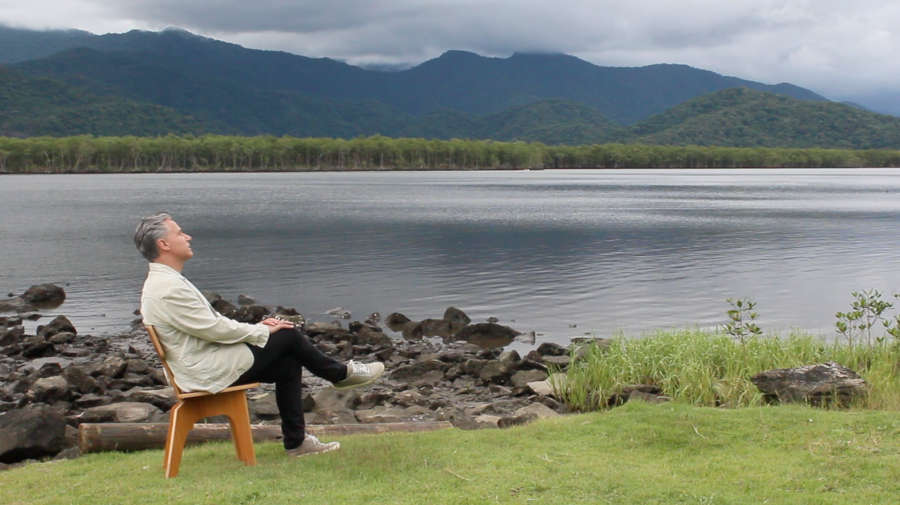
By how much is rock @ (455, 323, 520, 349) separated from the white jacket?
1369cm

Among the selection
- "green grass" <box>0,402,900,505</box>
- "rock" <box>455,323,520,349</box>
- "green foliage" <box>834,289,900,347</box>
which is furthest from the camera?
"rock" <box>455,323,520,349</box>

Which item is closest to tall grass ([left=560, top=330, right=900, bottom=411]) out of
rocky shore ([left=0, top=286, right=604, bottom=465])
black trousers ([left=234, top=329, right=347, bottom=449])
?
rocky shore ([left=0, top=286, right=604, bottom=465])

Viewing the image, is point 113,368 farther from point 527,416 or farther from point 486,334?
point 527,416

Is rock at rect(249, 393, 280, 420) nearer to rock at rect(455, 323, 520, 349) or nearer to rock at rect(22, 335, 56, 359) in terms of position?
rock at rect(455, 323, 520, 349)

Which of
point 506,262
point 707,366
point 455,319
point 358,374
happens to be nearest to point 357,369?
point 358,374

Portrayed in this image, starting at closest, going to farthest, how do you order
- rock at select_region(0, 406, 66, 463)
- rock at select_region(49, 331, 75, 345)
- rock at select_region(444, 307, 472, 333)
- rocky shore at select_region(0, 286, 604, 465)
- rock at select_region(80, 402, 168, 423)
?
rock at select_region(0, 406, 66, 463)
rocky shore at select_region(0, 286, 604, 465)
rock at select_region(80, 402, 168, 423)
rock at select_region(49, 331, 75, 345)
rock at select_region(444, 307, 472, 333)

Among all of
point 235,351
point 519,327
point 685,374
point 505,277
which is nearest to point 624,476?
point 235,351

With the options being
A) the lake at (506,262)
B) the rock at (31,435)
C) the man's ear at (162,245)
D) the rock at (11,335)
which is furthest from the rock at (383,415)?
the rock at (11,335)

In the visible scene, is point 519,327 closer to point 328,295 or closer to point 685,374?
point 328,295

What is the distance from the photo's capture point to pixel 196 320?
7.43m

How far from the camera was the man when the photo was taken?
7.43m

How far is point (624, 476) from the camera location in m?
7.14

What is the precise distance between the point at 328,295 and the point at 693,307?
12.4m

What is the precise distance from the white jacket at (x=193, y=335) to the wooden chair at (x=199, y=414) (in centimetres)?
10
